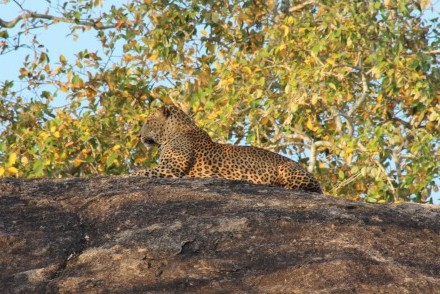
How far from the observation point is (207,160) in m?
13.0

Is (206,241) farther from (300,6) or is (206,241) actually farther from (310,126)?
(300,6)

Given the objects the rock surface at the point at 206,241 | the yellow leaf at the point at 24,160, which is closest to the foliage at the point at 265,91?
the yellow leaf at the point at 24,160

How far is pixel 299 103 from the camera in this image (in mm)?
15789

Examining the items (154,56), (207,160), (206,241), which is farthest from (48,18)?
(206,241)

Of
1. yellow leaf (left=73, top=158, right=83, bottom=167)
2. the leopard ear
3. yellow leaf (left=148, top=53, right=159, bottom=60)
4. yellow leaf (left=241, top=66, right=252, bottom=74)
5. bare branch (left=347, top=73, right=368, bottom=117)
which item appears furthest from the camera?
yellow leaf (left=148, top=53, right=159, bottom=60)

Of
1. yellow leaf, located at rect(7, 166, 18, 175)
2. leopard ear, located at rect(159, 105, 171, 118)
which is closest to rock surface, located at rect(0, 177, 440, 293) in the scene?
leopard ear, located at rect(159, 105, 171, 118)

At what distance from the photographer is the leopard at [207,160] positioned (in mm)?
12391

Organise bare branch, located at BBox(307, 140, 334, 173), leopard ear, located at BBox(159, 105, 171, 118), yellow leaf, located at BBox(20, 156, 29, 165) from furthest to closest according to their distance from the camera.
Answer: bare branch, located at BBox(307, 140, 334, 173)
yellow leaf, located at BBox(20, 156, 29, 165)
leopard ear, located at BBox(159, 105, 171, 118)

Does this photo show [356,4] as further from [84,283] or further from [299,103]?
[84,283]

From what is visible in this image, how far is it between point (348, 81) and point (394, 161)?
169cm

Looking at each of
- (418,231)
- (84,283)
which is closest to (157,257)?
(84,283)

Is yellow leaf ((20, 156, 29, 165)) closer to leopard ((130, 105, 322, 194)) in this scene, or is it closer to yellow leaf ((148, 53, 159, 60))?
leopard ((130, 105, 322, 194))

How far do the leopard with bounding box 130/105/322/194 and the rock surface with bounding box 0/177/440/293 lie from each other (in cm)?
258

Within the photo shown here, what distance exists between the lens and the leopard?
12.4m
